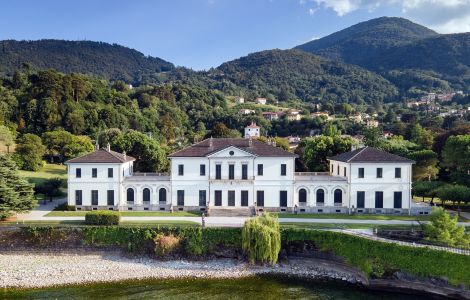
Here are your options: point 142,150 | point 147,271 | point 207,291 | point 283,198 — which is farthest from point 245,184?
point 142,150

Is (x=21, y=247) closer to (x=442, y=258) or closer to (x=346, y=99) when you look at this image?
(x=442, y=258)

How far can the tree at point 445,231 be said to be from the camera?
82.8 ft

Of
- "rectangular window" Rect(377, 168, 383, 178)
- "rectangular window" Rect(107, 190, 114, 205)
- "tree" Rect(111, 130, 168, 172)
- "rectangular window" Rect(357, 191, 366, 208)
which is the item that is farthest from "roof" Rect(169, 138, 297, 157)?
"tree" Rect(111, 130, 168, 172)

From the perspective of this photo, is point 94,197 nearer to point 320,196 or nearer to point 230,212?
point 230,212

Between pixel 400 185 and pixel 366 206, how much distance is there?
136 inches

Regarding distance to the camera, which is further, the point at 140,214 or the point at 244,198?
the point at 244,198

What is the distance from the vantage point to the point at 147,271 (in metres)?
26.0

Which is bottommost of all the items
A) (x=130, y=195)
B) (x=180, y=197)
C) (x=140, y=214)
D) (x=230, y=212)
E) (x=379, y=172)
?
(x=140, y=214)

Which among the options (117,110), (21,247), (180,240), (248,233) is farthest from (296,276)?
(117,110)

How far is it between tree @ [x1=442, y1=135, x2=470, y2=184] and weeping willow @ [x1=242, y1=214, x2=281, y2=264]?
23.6 meters

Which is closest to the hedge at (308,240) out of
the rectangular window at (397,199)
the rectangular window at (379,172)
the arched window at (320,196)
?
the arched window at (320,196)

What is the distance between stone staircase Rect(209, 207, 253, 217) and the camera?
34.8m

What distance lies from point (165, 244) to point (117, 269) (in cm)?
338

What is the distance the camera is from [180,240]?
28.0m
